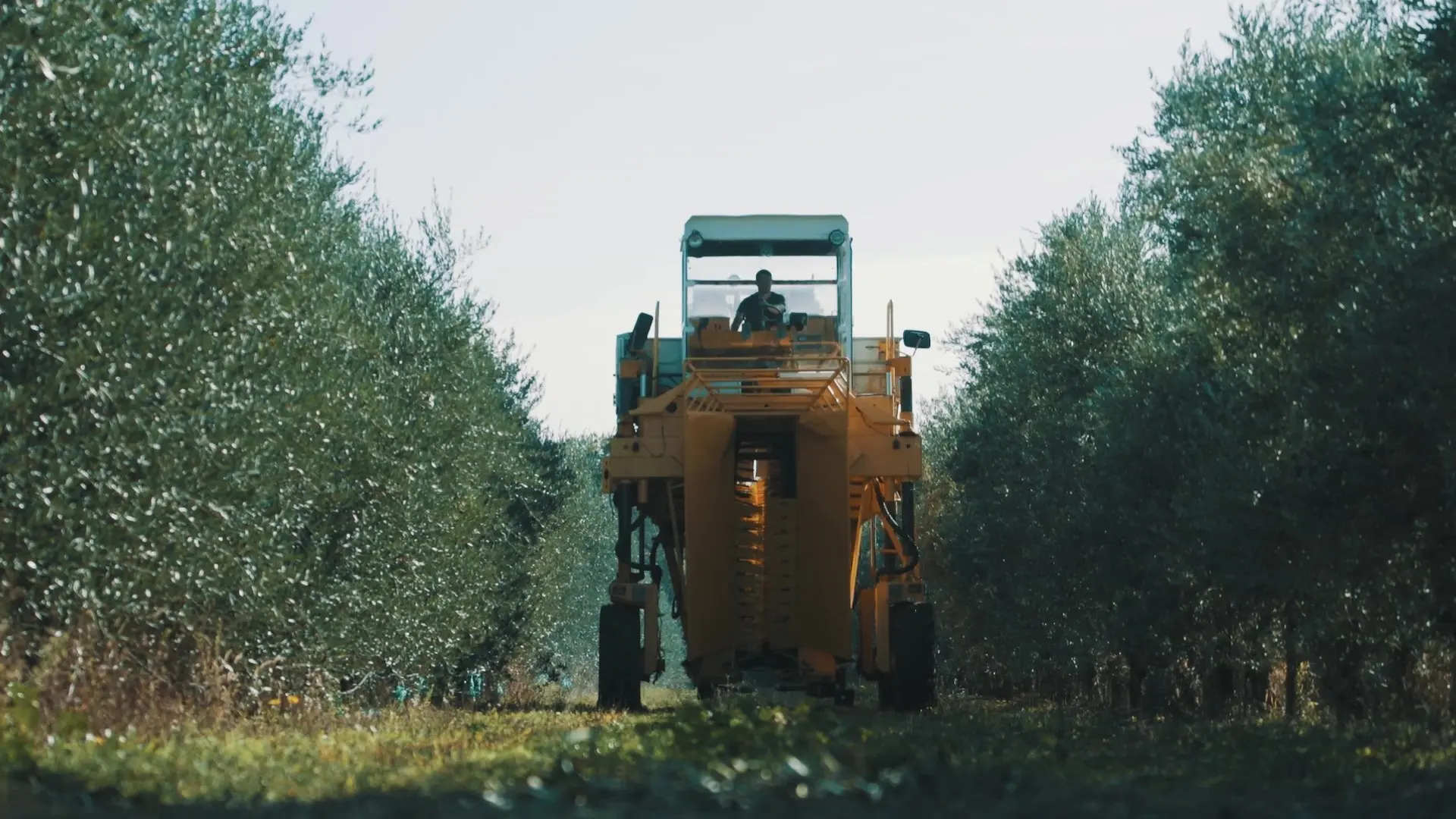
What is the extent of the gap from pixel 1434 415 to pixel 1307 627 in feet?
15.5

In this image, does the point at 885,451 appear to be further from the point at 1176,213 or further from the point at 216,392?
the point at 1176,213

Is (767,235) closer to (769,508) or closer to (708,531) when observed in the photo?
(769,508)

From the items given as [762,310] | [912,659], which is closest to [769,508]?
[912,659]

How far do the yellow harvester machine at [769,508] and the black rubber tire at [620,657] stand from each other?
0.06ft

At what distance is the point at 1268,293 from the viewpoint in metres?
18.1

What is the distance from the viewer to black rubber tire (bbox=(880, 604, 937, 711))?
1855 centimetres

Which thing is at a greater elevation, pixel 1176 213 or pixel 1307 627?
pixel 1176 213

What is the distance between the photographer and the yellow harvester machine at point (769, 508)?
17.8 meters

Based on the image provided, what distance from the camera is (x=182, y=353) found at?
607 inches

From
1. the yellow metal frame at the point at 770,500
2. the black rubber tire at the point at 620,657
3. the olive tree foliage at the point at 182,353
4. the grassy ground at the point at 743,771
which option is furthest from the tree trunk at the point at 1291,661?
the olive tree foliage at the point at 182,353

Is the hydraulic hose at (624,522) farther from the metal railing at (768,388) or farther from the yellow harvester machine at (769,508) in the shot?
the metal railing at (768,388)

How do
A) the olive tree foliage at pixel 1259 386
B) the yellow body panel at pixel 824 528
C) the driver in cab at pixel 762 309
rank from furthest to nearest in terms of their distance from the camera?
the driver in cab at pixel 762 309 < the yellow body panel at pixel 824 528 < the olive tree foliage at pixel 1259 386

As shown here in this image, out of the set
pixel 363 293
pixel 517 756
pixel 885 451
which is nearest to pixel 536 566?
pixel 363 293

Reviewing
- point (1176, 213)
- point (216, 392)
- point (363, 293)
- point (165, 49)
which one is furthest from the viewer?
point (363, 293)
